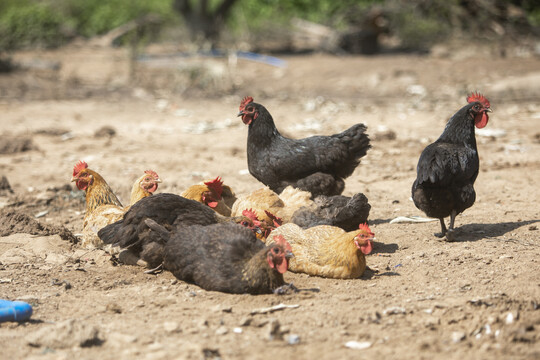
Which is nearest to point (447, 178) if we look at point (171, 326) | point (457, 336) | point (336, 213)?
point (336, 213)

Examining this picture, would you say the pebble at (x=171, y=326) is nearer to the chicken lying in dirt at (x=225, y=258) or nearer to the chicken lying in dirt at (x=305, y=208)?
the chicken lying in dirt at (x=225, y=258)

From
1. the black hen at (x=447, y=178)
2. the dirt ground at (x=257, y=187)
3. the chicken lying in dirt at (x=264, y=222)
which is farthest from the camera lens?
the black hen at (x=447, y=178)

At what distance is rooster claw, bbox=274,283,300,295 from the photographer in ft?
14.7

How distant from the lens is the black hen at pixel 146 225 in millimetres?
5020

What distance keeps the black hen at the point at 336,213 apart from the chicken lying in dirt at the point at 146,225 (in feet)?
2.42

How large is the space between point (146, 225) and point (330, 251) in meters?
1.48

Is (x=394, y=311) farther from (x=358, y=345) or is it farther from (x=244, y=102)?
(x=244, y=102)

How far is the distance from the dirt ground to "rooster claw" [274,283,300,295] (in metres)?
0.04

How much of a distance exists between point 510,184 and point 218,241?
14.6 ft

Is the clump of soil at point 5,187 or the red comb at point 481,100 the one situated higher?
the red comb at point 481,100

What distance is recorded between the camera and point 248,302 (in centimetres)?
436

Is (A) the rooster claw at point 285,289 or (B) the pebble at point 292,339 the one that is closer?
(B) the pebble at point 292,339

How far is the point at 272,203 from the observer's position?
5.95 meters

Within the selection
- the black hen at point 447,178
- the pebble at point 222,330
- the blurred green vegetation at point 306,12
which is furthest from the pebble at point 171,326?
the blurred green vegetation at point 306,12
